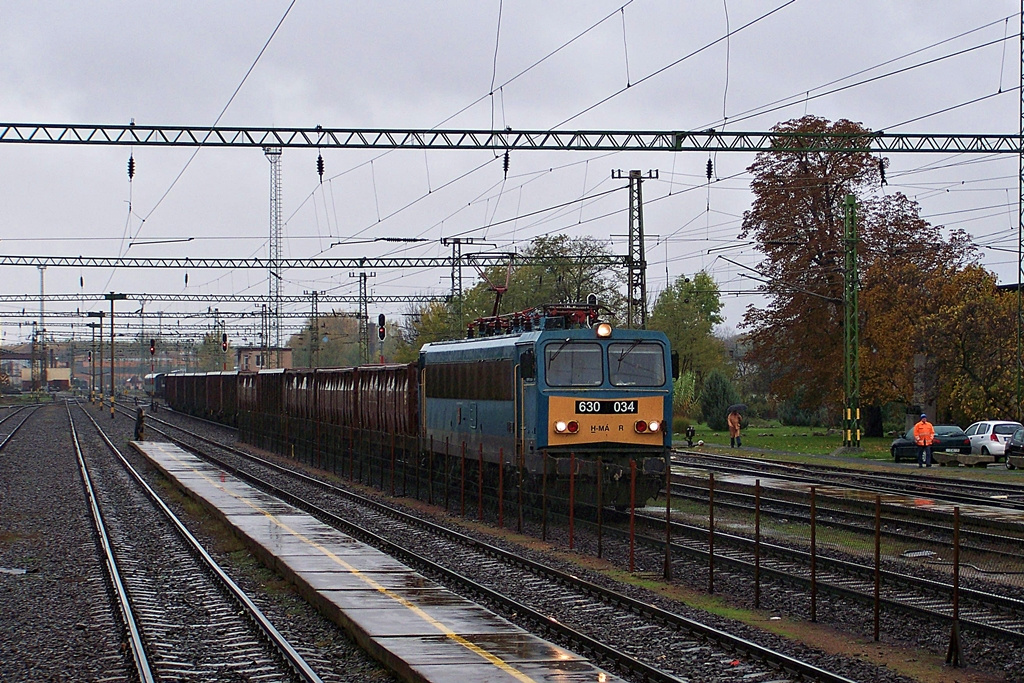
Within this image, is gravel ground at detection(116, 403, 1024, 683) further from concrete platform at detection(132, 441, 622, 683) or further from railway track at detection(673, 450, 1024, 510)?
railway track at detection(673, 450, 1024, 510)

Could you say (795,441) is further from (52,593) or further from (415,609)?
(415,609)

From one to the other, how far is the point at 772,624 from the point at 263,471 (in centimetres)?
2531

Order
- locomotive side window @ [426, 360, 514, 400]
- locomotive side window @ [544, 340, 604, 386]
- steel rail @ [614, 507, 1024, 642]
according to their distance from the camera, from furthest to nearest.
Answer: locomotive side window @ [426, 360, 514, 400], locomotive side window @ [544, 340, 604, 386], steel rail @ [614, 507, 1024, 642]

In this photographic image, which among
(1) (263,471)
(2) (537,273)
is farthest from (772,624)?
(2) (537,273)

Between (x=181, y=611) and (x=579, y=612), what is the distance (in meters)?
4.61

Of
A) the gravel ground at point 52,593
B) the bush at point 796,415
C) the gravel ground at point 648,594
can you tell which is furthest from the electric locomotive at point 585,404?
the bush at point 796,415

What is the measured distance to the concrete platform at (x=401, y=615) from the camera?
1039 cm

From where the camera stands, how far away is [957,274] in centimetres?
4959

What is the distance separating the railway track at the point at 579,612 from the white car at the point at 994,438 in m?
23.1

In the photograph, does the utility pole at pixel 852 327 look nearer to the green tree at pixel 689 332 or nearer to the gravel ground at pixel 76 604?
the gravel ground at pixel 76 604

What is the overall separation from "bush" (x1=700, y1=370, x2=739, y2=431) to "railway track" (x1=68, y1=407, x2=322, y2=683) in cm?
3976

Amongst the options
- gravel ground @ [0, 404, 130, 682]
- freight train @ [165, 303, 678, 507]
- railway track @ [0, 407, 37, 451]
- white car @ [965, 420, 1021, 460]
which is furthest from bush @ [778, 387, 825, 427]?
gravel ground @ [0, 404, 130, 682]

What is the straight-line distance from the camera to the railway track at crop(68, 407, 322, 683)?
11281 millimetres

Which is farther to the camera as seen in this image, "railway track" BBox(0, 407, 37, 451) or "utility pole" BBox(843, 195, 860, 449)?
"railway track" BBox(0, 407, 37, 451)
